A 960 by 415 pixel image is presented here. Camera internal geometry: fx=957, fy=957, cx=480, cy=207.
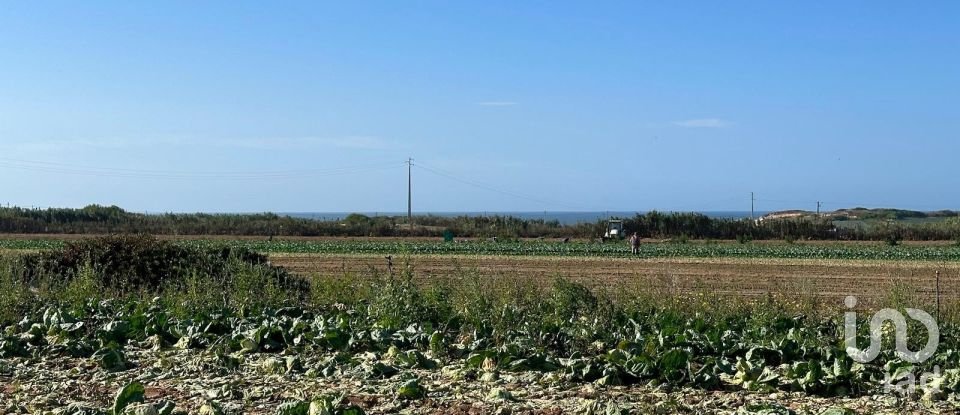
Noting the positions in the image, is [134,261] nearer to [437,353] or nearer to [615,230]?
[437,353]

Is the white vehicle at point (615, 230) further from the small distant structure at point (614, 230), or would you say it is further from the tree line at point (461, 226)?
the tree line at point (461, 226)

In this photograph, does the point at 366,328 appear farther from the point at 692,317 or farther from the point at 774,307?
the point at 774,307

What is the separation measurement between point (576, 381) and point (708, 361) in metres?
1.27

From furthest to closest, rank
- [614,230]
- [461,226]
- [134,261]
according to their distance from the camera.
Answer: [461,226], [614,230], [134,261]

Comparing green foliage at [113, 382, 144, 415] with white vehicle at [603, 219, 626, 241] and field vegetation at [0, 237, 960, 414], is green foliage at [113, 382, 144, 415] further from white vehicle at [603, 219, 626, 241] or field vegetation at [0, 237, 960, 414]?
white vehicle at [603, 219, 626, 241]

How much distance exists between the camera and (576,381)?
9.09 metres

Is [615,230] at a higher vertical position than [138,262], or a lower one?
higher

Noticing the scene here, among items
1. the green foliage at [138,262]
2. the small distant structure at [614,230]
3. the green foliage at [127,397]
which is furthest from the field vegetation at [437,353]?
the small distant structure at [614,230]
